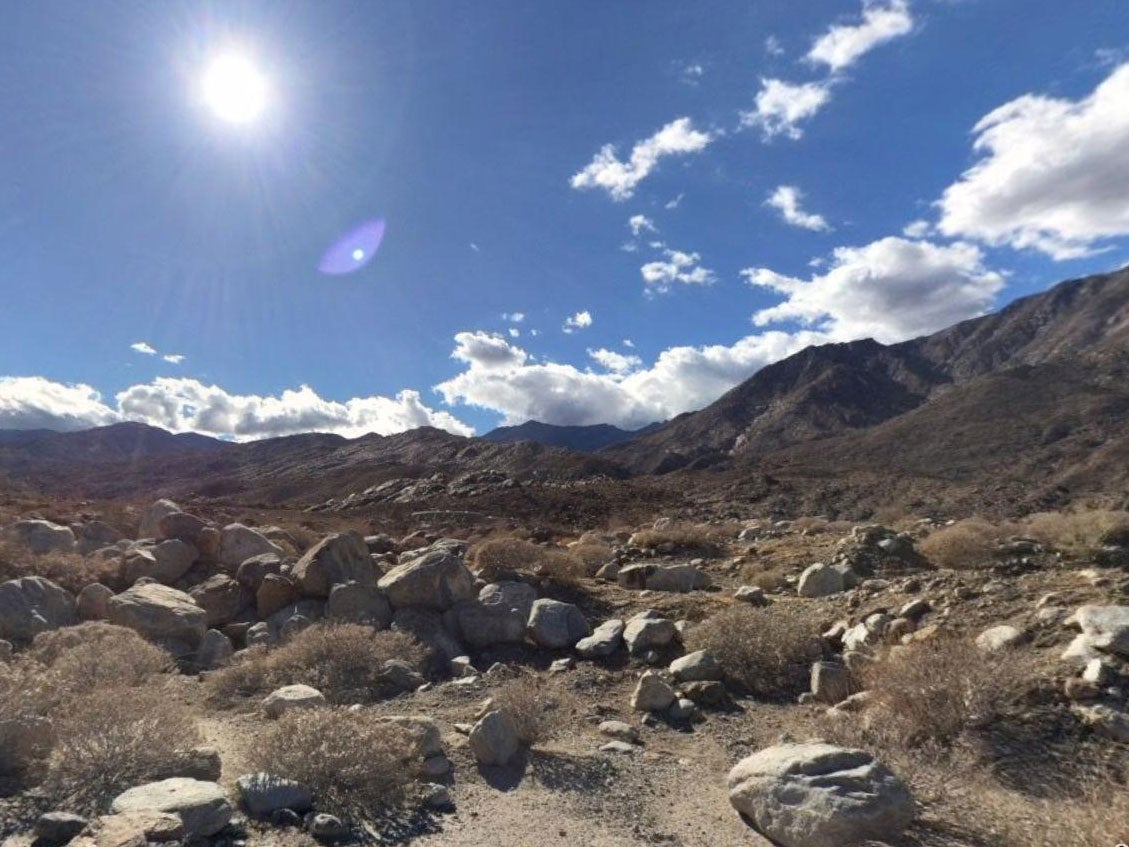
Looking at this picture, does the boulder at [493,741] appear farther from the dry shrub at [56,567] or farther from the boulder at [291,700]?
the dry shrub at [56,567]

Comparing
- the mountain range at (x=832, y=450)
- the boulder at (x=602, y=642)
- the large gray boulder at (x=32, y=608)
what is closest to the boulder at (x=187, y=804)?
the boulder at (x=602, y=642)

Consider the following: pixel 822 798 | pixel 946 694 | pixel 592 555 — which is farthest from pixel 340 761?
pixel 592 555

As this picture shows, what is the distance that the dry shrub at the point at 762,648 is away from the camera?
345 inches

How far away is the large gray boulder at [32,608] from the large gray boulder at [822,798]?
1055cm

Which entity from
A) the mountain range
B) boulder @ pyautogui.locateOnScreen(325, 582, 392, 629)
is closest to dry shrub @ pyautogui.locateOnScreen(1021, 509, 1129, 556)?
boulder @ pyautogui.locateOnScreen(325, 582, 392, 629)

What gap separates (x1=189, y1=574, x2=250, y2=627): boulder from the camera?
12.8m

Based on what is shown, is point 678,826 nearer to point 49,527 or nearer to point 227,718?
point 227,718

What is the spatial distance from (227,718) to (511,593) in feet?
15.4

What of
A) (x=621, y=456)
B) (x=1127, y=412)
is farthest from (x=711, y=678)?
(x=621, y=456)

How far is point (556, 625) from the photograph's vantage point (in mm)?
10953

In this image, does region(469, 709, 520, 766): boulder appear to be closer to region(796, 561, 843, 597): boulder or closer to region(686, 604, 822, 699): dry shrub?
region(686, 604, 822, 699): dry shrub

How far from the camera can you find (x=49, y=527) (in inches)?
604

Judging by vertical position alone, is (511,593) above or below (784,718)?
above

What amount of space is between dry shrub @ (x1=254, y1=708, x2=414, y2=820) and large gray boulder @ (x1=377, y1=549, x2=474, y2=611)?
549 centimetres
